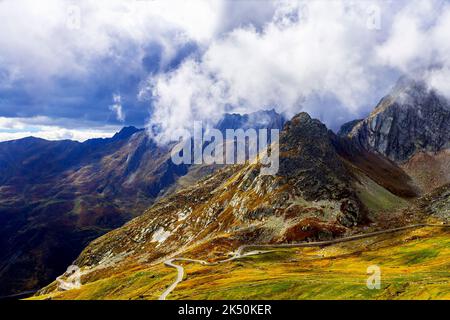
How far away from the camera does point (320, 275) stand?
388 feet

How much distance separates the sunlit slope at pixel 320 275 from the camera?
293ft

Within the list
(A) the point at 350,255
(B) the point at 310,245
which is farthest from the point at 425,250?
(B) the point at 310,245

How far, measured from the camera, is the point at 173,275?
15425 centimetres

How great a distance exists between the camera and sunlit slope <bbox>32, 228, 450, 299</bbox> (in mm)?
89250

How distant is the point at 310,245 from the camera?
190500mm

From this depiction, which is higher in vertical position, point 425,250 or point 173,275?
point 425,250

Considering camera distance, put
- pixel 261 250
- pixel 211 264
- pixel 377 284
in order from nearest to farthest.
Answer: pixel 377 284 → pixel 211 264 → pixel 261 250
